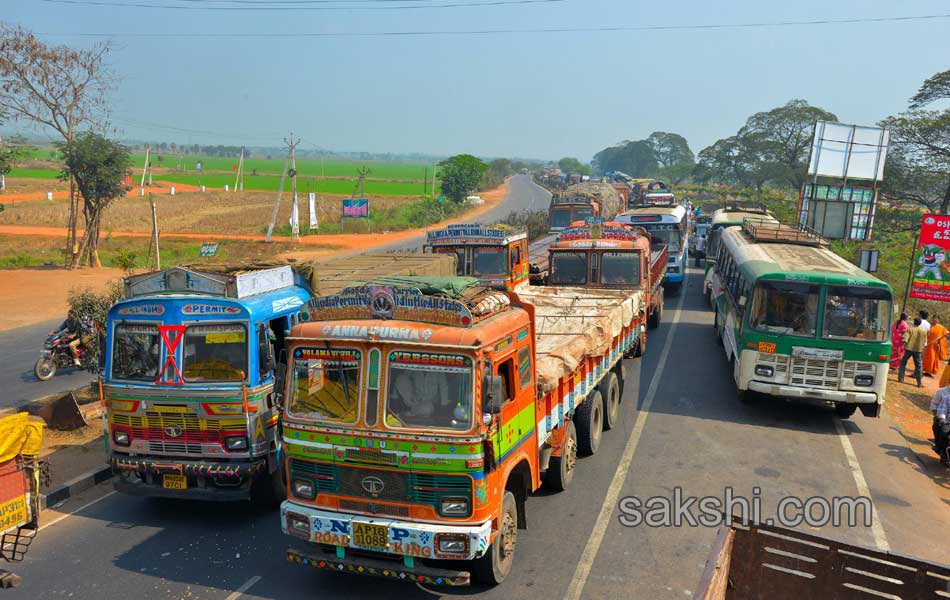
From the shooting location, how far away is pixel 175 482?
323 inches

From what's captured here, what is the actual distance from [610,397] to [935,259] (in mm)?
10566

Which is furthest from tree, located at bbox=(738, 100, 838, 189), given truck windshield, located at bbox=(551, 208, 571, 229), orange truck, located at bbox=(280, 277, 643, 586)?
orange truck, located at bbox=(280, 277, 643, 586)

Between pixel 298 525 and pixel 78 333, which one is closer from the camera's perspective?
pixel 298 525

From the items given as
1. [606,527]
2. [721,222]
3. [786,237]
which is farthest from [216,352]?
[721,222]

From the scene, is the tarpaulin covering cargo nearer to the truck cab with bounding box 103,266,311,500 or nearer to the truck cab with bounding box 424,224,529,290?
the truck cab with bounding box 424,224,529,290

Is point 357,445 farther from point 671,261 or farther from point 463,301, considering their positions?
point 671,261

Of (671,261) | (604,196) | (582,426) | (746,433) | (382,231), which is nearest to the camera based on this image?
(582,426)

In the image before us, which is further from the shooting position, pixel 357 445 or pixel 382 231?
pixel 382 231

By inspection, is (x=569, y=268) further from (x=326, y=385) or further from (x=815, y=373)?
(x=326, y=385)

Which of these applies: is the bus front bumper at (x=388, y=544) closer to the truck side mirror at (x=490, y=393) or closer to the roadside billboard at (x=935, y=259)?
the truck side mirror at (x=490, y=393)

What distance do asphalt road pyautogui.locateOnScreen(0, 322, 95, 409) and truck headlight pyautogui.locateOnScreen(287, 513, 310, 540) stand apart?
31.3 feet

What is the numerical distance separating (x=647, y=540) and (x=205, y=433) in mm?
5218

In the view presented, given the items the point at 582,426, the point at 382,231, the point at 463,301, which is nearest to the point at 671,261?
the point at 582,426

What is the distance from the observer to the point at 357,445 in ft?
20.9
